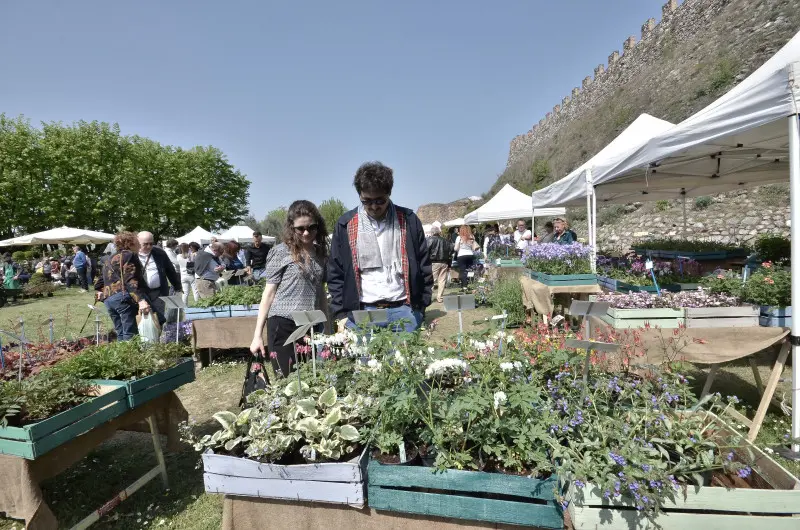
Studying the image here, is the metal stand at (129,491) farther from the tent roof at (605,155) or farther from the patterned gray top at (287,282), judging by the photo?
the tent roof at (605,155)

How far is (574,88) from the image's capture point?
36.0m

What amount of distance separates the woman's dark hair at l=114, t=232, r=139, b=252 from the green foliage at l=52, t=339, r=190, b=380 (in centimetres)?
197

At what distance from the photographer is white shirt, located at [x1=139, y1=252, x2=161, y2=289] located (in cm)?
463

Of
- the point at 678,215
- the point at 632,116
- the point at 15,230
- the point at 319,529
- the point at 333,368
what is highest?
the point at 632,116

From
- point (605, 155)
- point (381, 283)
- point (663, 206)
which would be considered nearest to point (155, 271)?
point (381, 283)

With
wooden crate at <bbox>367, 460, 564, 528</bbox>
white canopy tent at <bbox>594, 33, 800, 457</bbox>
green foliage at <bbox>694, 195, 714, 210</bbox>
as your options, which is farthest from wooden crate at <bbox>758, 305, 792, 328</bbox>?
green foliage at <bbox>694, 195, 714, 210</bbox>

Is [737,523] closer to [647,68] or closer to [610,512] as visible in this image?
[610,512]

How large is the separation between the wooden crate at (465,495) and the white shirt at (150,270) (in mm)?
4247

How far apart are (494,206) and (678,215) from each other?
786cm

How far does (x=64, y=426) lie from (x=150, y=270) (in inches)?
121

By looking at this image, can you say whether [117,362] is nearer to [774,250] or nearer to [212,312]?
[212,312]

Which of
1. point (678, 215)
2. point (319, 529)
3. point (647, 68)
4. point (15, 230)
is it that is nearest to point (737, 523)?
point (319, 529)

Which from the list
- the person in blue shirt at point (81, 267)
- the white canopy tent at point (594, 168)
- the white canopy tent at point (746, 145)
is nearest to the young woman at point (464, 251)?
the white canopy tent at point (594, 168)

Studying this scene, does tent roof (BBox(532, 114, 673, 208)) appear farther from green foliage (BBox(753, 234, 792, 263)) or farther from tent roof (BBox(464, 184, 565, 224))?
tent roof (BBox(464, 184, 565, 224))
